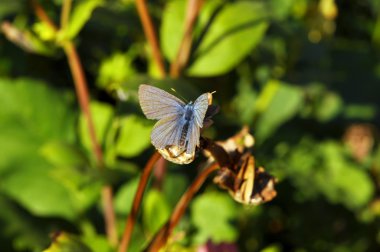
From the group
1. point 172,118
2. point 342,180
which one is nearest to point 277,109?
point 342,180

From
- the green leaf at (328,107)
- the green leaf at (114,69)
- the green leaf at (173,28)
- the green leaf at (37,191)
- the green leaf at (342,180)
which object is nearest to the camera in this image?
the green leaf at (173,28)

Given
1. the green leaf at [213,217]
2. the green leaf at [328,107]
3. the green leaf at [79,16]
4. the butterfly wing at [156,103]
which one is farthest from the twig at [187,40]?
the green leaf at [328,107]

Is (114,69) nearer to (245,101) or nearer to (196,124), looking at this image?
(245,101)

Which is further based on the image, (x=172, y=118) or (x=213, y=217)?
(x=213, y=217)

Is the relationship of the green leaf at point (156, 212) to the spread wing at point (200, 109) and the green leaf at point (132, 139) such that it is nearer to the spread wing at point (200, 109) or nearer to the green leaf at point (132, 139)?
the green leaf at point (132, 139)

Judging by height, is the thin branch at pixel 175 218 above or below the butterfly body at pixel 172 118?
below

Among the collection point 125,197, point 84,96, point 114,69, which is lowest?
point 125,197
